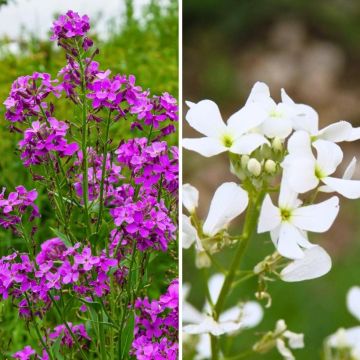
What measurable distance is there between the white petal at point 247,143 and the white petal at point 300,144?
0.10 feet

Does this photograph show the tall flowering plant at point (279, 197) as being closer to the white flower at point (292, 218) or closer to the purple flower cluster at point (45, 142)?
the white flower at point (292, 218)

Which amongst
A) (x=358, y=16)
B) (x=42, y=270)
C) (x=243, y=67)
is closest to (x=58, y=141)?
(x=42, y=270)

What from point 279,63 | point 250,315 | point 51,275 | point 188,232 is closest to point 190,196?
point 188,232

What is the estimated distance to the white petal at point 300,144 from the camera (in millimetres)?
815

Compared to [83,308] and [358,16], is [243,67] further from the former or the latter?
[83,308]

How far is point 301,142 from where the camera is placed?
0.82 m

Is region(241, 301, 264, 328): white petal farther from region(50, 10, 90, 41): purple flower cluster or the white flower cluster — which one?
region(50, 10, 90, 41): purple flower cluster

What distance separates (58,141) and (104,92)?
0.27 ft

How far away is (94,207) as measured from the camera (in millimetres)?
1104

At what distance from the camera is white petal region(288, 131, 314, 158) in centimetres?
81

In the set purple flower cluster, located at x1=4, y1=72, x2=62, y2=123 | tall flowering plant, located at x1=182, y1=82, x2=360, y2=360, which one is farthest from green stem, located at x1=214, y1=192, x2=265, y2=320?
purple flower cluster, located at x1=4, y1=72, x2=62, y2=123

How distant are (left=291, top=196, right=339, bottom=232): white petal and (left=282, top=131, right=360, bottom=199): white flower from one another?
21mm

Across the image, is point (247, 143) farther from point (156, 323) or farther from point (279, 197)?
point (156, 323)

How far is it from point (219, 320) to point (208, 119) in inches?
8.0
